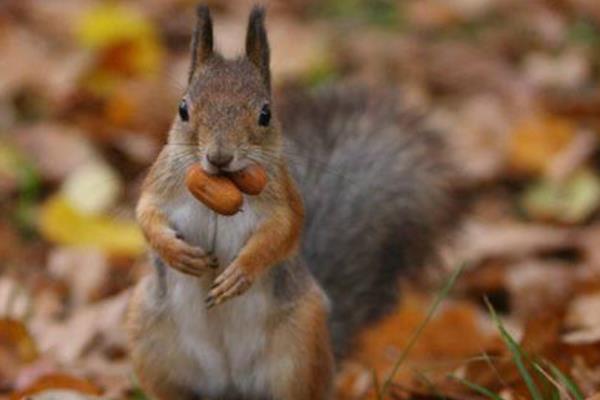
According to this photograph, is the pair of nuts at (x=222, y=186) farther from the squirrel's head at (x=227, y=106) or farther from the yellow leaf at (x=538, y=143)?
the yellow leaf at (x=538, y=143)

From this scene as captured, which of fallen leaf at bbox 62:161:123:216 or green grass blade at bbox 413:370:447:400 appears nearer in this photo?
green grass blade at bbox 413:370:447:400

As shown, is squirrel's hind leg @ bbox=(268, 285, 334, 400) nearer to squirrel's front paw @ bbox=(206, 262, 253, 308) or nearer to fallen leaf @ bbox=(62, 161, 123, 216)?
squirrel's front paw @ bbox=(206, 262, 253, 308)

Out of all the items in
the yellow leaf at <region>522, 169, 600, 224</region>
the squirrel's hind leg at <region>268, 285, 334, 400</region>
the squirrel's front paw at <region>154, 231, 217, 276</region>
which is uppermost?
the squirrel's front paw at <region>154, 231, 217, 276</region>

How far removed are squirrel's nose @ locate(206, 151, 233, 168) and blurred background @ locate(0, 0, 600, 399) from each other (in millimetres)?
590

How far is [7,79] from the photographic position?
5.58 m

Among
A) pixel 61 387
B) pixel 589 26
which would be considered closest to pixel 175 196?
pixel 61 387

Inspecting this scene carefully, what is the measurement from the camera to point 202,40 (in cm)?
287

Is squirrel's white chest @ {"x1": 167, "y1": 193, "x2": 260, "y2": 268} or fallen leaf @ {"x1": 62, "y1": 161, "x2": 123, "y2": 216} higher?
squirrel's white chest @ {"x1": 167, "y1": 193, "x2": 260, "y2": 268}

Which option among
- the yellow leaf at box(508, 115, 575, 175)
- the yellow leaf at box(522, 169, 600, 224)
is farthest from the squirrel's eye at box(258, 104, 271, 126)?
the yellow leaf at box(508, 115, 575, 175)

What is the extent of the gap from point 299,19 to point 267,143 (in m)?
3.77

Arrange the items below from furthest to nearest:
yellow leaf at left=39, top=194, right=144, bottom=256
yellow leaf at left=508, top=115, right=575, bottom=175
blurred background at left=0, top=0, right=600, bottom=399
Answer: yellow leaf at left=508, top=115, right=575, bottom=175 < yellow leaf at left=39, top=194, right=144, bottom=256 < blurred background at left=0, top=0, right=600, bottom=399

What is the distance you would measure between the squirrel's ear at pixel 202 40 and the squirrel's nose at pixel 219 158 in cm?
27

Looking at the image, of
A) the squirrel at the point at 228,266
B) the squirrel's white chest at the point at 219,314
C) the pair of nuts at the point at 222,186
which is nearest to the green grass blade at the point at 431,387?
the squirrel at the point at 228,266

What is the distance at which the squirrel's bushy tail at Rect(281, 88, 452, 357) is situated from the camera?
3561 mm
